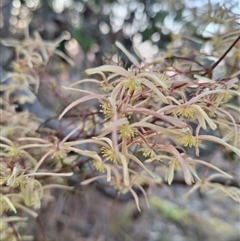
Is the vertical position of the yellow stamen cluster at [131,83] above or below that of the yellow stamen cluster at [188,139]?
above

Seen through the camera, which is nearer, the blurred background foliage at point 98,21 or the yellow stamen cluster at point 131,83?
the yellow stamen cluster at point 131,83

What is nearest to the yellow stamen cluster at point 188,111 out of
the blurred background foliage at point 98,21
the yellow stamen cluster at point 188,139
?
the yellow stamen cluster at point 188,139

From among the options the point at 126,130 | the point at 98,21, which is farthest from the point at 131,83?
the point at 98,21

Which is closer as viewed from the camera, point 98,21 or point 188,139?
point 188,139

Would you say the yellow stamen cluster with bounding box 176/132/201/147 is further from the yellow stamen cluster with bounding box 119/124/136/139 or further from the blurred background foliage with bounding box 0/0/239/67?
the blurred background foliage with bounding box 0/0/239/67

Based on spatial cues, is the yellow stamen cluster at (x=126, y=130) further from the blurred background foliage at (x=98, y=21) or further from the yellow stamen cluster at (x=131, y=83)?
the blurred background foliage at (x=98, y=21)

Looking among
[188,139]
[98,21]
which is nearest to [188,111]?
[188,139]

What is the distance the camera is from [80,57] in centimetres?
111

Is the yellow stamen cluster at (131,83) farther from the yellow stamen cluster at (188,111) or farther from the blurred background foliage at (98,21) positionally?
the blurred background foliage at (98,21)

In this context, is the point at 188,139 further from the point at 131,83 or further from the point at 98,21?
the point at 98,21

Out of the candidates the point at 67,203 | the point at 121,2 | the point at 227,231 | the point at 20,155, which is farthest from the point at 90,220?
the point at 20,155

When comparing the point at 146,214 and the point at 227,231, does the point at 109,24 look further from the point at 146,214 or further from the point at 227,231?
the point at 227,231

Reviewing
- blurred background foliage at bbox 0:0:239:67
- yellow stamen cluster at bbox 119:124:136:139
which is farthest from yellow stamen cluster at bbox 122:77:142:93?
blurred background foliage at bbox 0:0:239:67

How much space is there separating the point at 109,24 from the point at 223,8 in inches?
22.1
